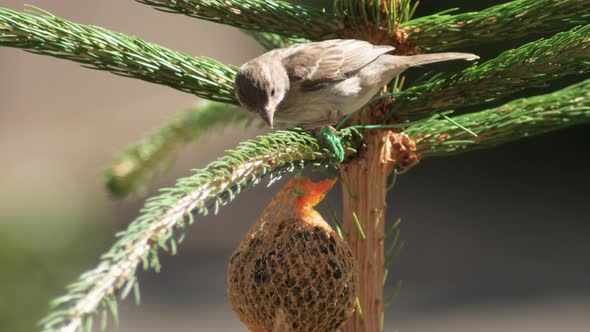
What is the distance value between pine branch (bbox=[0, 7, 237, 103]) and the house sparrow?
112 mm

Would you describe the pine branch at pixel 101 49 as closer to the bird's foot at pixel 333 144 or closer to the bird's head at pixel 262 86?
the bird's head at pixel 262 86

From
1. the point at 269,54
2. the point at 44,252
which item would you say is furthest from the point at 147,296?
the point at 269,54

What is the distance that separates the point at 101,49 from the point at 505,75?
661 mm

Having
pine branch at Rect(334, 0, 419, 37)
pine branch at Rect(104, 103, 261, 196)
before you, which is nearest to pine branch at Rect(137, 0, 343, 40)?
pine branch at Rect(334, 0, 419, 37)

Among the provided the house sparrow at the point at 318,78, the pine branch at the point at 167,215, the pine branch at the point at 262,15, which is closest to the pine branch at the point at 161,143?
the house sparrow at the point at 318,78

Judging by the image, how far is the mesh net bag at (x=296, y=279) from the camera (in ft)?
3.86

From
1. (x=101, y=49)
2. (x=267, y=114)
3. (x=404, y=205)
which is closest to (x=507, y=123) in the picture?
(x=267, y=114)

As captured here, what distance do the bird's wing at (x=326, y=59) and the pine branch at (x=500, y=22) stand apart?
81 mm

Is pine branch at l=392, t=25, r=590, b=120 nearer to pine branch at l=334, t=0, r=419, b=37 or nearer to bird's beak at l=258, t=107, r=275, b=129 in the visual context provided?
pine branch at l=334, t=0, r=419, b=37

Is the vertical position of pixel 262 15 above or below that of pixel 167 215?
above

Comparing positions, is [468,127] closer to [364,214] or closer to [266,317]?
[364,214]

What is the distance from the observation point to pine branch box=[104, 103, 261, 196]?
1.80m

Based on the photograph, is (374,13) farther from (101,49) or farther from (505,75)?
(101,49)

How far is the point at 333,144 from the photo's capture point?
1.15 m
